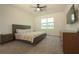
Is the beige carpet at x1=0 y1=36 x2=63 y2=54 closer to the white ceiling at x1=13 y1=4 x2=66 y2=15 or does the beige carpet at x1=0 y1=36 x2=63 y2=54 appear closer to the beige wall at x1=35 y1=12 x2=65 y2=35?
the beige wall at x1=35 y1=12 x2=65 y2=35

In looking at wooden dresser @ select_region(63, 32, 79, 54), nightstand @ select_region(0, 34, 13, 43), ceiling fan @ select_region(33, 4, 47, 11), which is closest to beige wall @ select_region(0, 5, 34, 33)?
nightstand @ select_region(0, 34, 13, 43)

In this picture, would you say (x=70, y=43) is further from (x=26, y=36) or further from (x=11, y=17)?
(x=11, y=17)

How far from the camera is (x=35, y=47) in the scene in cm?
169

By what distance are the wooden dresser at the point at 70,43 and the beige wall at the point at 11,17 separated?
694 millimetres

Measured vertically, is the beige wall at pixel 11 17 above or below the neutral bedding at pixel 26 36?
above

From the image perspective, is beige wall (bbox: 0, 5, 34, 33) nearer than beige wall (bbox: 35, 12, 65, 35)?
Yes

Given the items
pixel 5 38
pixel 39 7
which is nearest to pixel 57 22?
pixel 39 7

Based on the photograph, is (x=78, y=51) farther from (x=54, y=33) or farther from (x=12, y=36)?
(x=12, y=36)

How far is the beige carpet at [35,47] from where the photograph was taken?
5.28ft

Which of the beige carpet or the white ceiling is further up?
the white ceiling

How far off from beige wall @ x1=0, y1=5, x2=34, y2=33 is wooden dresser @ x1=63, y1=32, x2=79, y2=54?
694mm

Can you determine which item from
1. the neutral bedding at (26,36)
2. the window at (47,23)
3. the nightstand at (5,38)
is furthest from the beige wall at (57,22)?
the nightstand at (5,38)

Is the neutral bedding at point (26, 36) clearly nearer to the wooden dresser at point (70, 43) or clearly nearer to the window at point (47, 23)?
the window at point (47, 23)

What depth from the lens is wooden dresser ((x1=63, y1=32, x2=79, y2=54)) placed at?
63.5 inches
